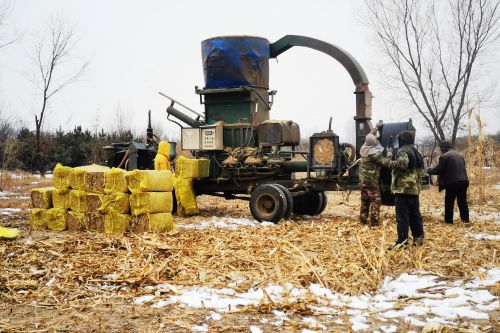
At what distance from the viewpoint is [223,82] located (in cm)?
1332

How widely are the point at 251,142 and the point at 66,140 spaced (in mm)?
24548

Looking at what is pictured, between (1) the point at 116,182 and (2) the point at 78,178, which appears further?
(2) the point at 78,178

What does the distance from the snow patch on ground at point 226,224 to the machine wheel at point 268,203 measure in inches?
8.8

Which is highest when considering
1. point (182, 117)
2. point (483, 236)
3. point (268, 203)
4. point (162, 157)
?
point (182, 117)

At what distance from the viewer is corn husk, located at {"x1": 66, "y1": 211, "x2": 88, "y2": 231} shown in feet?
32.6

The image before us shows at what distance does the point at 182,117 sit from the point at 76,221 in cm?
494

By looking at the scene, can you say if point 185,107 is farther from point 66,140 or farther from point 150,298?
point 66,140

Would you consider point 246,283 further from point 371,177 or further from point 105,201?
point 371,177

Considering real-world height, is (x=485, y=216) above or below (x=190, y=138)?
below

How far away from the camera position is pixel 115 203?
9.58 metres

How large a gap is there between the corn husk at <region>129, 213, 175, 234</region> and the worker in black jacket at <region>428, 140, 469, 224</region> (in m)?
5.65

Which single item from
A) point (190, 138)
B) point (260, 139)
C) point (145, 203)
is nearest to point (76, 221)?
point (145, 203)

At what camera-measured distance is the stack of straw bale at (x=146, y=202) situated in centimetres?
948

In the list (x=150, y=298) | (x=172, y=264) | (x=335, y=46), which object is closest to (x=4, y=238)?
(x=172, y=264)
